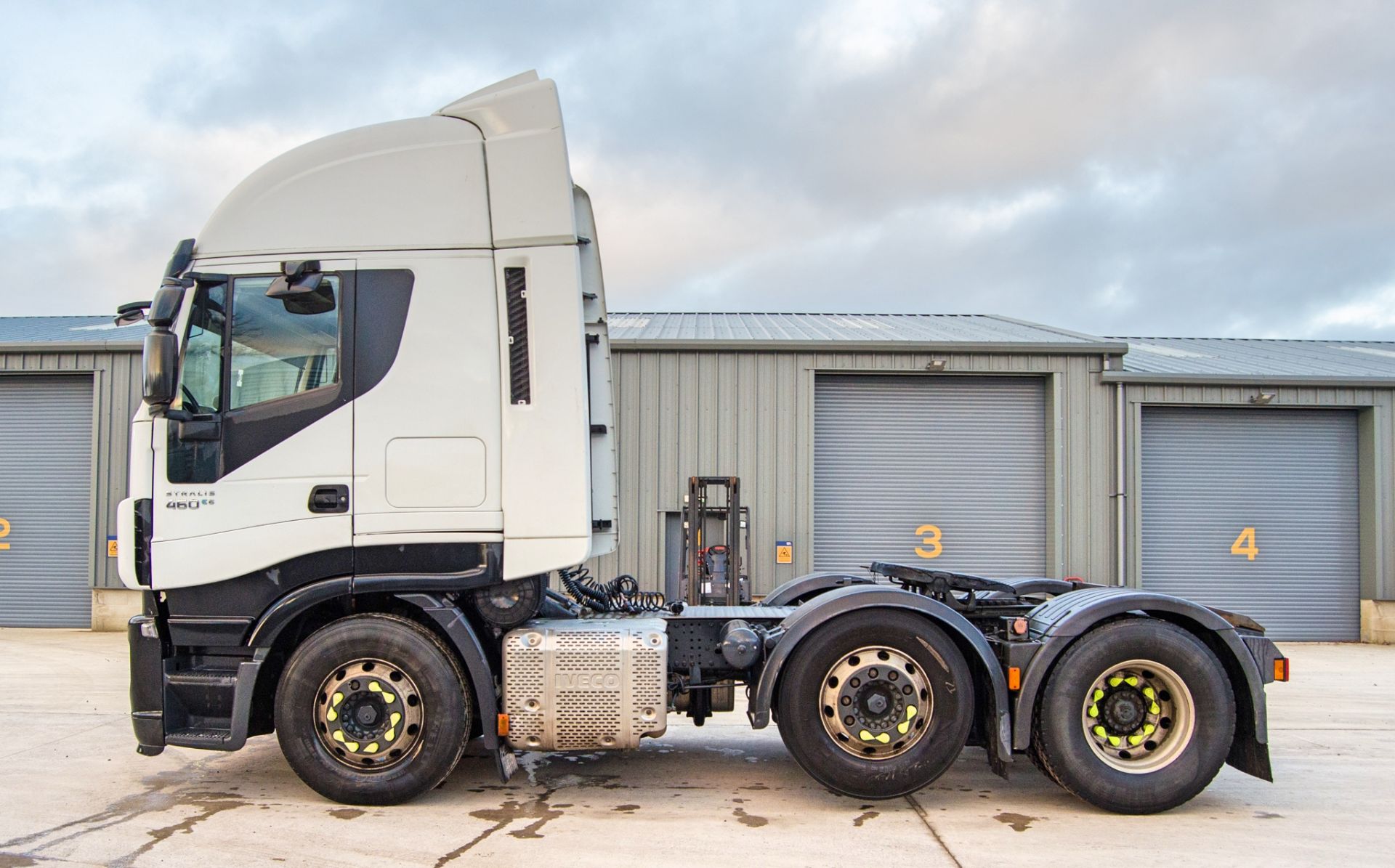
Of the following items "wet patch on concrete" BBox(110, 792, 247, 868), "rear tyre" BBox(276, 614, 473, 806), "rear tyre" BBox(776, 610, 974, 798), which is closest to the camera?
"wet patch on concrete" BBox(110, 792, 247, 868)

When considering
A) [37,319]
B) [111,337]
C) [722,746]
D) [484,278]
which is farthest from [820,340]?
[37,319]

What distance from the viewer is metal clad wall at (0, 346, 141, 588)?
51.2 feet

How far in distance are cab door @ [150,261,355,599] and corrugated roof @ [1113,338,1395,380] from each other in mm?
14060

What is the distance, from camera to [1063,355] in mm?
15445

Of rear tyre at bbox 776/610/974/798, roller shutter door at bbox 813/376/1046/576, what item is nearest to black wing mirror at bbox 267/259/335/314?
rear tyre at bbox 776/610/974/798

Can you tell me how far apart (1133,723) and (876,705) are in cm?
146

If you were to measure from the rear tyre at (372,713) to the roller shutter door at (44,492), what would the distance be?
13.6 meters

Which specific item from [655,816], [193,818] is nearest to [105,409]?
[193,818]

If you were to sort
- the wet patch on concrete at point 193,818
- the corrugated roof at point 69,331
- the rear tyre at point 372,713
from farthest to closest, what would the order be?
the corrugated roof at point 69,331 → the rear tyre at point 372,713 → the wet patch on concrete at point 193,818

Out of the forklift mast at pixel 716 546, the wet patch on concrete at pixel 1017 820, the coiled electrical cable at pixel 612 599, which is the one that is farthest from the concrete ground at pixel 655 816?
the forklift mast at pixel 716 546

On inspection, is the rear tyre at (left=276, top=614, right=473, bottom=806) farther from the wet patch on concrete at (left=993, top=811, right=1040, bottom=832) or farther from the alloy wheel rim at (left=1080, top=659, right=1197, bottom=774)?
the alloy wheel rim at (left=1080, top=659, right=1197, bottom=774)

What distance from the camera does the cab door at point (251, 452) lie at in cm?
509

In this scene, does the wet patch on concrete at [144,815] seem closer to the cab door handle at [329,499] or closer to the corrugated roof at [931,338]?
the cab door handle at [329,499]

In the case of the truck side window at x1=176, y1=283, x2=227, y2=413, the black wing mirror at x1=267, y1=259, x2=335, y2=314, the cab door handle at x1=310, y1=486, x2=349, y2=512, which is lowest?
the cab door handle at x1=310, y1=486, x2=349, y2=512
